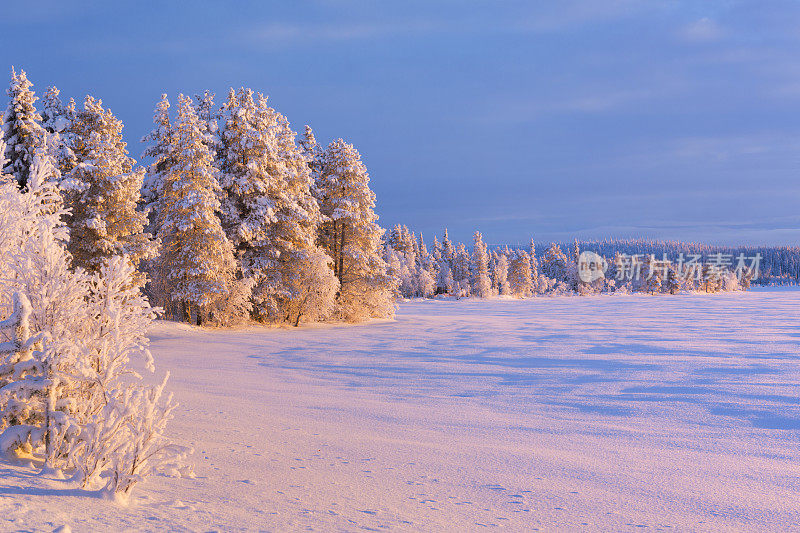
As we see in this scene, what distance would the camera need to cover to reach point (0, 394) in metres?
4.71

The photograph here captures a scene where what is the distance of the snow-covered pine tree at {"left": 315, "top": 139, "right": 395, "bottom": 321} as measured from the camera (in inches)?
1221

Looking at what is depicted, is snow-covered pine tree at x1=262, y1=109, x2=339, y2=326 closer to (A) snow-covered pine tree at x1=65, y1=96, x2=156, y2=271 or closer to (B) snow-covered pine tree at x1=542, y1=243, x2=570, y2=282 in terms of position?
(A) snow-covered pine tree at x1=65, y1=96, x2=156, y2=271

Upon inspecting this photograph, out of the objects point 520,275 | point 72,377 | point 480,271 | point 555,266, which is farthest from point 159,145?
point 555,266

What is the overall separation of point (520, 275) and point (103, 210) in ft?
254

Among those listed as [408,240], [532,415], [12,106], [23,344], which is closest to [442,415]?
[532,415]

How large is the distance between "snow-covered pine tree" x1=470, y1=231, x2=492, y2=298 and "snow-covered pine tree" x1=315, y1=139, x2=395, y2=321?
52.9 m

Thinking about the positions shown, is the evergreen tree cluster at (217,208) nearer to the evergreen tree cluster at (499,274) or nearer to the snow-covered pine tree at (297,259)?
the snow-covered pine tree at (297,259)

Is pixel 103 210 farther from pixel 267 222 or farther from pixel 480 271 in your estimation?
pixel 480 271

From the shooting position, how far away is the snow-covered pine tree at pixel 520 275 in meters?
90.8

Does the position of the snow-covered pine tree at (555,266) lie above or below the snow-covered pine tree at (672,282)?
above

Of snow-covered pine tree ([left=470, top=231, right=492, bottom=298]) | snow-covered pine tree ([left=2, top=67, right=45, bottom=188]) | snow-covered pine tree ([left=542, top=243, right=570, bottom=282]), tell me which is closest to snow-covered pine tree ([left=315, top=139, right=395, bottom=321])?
snow-covered pine tree ([left=2, top=67, right=45, bottom=188])

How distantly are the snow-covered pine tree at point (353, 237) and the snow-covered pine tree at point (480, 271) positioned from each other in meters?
52.9

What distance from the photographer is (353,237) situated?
31516 millimetres

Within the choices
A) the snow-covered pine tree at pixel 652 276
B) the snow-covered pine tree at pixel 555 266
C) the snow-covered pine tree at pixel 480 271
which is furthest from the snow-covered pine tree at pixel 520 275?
the snow-covered pine tree at pixel 555 266
